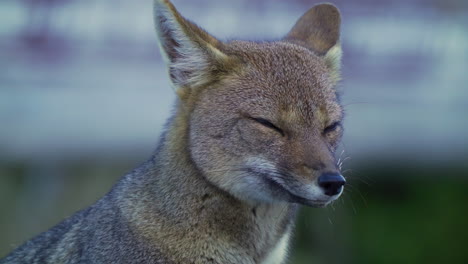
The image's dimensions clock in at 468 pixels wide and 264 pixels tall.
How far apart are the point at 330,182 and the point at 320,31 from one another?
2.31 meters

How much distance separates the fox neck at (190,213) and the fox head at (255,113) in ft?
0.31

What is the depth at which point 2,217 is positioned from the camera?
1543cm

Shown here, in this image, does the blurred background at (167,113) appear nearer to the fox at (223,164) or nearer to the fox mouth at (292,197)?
the fox at (223,164)

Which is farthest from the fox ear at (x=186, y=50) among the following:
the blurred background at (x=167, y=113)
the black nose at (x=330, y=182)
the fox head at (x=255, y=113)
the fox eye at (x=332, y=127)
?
the blurred background at (x=167, y=113)

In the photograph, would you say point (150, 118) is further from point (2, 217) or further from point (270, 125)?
point (270, 125)

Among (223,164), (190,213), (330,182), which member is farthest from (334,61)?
(190,213)

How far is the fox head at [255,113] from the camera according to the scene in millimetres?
6914

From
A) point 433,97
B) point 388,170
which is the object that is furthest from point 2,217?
point 433,97

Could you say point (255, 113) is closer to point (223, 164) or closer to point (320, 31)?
point (223, 164)

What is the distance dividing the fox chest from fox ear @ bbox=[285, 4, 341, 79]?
5.24 feet

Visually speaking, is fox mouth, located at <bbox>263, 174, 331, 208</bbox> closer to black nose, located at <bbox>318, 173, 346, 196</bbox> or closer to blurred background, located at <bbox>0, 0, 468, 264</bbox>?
black nose, located at <bbox>318, 173, 346, 196</bbox>

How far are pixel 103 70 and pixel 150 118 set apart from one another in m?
1.21

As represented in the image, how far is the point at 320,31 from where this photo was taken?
28.2 feet

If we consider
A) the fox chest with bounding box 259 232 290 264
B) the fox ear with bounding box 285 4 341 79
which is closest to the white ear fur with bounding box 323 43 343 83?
the fox ear with bounding box 285 4 341 79
